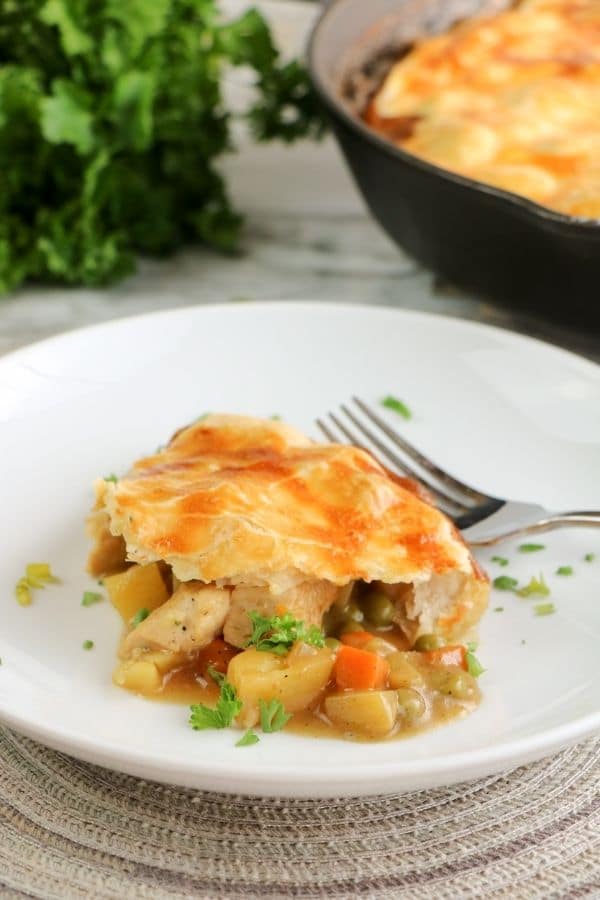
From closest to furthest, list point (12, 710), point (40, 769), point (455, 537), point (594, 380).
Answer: point (12, 710) → point (40, 769) → point (455, 537) → point (594, 380)

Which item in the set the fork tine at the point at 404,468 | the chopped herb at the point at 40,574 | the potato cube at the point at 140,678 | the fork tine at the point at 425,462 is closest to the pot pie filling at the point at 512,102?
the fork tine at the point at 425,462

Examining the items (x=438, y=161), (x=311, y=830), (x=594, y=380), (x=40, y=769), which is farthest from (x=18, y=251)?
(x=311, y=830)

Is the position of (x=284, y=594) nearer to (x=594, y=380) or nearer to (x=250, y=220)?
(x=594, y=380)

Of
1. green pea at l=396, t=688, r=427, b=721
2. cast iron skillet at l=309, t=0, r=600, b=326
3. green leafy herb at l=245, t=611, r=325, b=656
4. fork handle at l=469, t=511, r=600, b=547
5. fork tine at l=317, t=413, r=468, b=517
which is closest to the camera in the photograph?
green pea at l=396, t=688, r=427, b=721

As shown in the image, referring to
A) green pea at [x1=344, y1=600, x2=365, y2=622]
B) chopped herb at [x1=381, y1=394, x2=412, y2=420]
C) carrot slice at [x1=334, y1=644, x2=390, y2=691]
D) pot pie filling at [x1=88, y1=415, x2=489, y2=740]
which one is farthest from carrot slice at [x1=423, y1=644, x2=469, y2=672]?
chopped herb at [x1=381, y1=394, x2=412, y2=420]

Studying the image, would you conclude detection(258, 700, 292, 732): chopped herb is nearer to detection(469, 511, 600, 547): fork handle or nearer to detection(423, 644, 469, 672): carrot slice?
→ detection(423, 644, 469, 672): carrot slice
